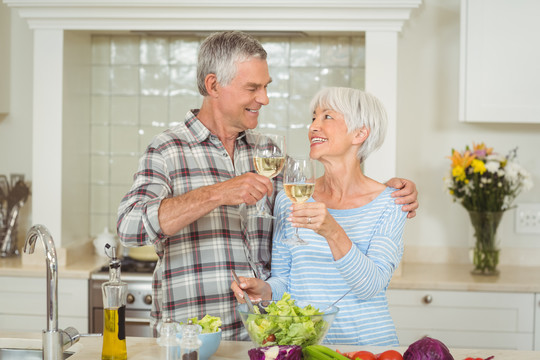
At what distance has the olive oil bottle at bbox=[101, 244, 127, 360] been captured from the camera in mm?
1573

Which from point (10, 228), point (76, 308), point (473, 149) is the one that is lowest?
point (76, 308)

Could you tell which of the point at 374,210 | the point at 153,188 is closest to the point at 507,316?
the point at 374,210

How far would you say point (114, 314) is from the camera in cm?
159

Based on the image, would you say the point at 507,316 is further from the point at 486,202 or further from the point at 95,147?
the point at 95,147

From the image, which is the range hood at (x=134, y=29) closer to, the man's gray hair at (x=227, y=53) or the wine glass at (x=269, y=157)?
the man's gray hair at (x=227, y=53)

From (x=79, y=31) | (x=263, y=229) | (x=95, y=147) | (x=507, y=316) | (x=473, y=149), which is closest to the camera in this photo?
(x=263, y=229)

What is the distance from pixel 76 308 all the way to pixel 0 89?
124 centimetres

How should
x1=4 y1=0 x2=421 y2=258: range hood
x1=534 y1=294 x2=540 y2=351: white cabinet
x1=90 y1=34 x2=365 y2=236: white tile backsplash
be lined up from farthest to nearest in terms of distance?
x1=90 y1=34 x2=365 y2=236: white tile backsplash < x1=4 y1=0 x2=421 y2=258: range hood < x1=534 y1=294 x2=540 y2=351: white cabinet

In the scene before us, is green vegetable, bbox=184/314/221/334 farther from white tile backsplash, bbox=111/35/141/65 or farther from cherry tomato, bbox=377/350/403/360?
white tile backsplash, bbox=111/35/141/65

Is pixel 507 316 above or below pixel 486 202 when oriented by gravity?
below

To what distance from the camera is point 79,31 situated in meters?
3.43

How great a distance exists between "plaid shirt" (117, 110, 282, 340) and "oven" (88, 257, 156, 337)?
93 cm

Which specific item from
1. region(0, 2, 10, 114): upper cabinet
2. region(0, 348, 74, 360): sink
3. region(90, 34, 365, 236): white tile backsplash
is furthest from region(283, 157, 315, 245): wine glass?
region(0, 2, 10, 114): upper cabinet

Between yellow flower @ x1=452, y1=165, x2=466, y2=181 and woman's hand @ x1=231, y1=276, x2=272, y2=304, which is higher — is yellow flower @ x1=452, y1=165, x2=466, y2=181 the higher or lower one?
the higher one
